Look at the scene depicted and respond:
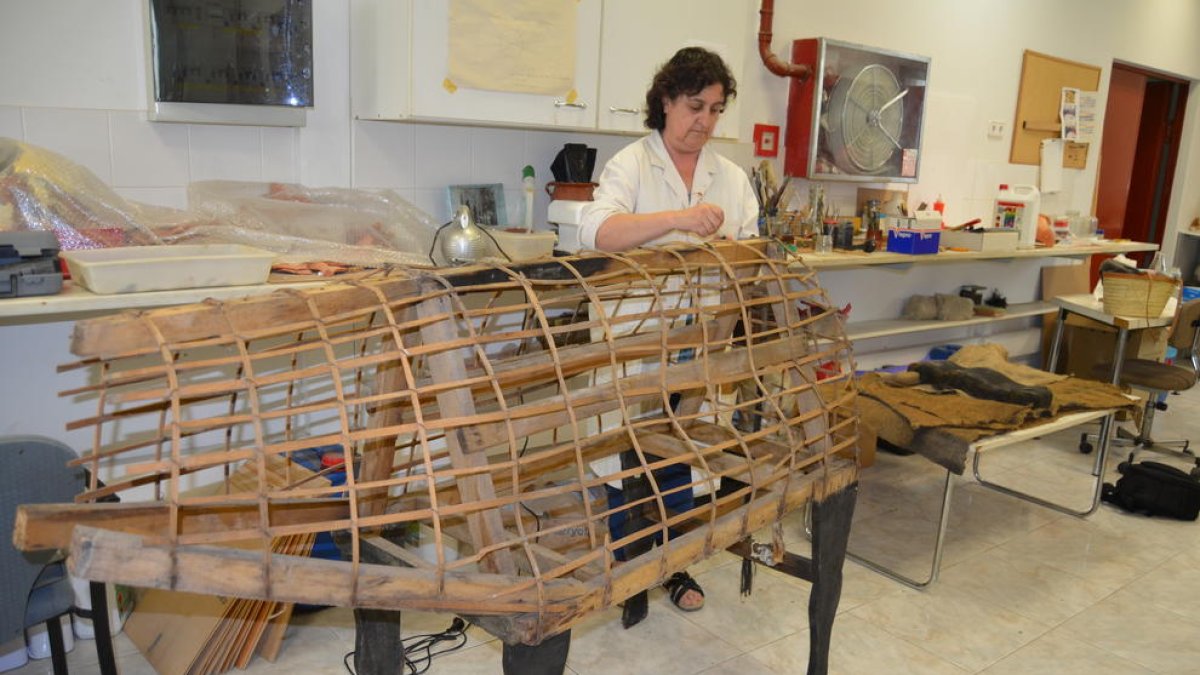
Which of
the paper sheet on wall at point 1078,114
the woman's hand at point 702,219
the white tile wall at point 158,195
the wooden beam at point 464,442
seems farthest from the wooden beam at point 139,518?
the paper sheet on wall at point 1078,114

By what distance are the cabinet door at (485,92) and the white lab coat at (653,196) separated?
1.86 ft

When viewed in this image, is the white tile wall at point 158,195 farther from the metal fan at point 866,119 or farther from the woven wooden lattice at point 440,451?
the metal fan at point 866,119

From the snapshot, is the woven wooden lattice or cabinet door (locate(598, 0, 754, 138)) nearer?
the woven wooden lattice

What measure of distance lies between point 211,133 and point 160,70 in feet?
0.85

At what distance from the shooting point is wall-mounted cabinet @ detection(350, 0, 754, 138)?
2729 millimetres

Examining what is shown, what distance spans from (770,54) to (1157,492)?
8.39 ft

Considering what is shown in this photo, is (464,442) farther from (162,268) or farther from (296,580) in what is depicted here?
(162,268)

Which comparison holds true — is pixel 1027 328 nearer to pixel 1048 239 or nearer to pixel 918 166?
pixel 1048 239

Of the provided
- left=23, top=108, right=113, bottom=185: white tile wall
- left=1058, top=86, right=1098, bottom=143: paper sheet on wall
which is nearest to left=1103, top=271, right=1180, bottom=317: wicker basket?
left=1058, top=86, right=1098, bottom=143: paper sheet on wall

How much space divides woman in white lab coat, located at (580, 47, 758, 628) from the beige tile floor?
253 mm

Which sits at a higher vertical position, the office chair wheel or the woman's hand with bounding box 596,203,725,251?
the woman's hand with bounding box 596,203,725,251

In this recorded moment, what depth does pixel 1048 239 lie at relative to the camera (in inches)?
217

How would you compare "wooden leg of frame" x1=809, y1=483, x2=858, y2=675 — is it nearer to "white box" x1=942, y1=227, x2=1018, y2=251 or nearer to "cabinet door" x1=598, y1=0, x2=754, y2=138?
"cabinet door" x1=598, y1=0, x2=754, y2=138

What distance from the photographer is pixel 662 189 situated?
2.55 metres
